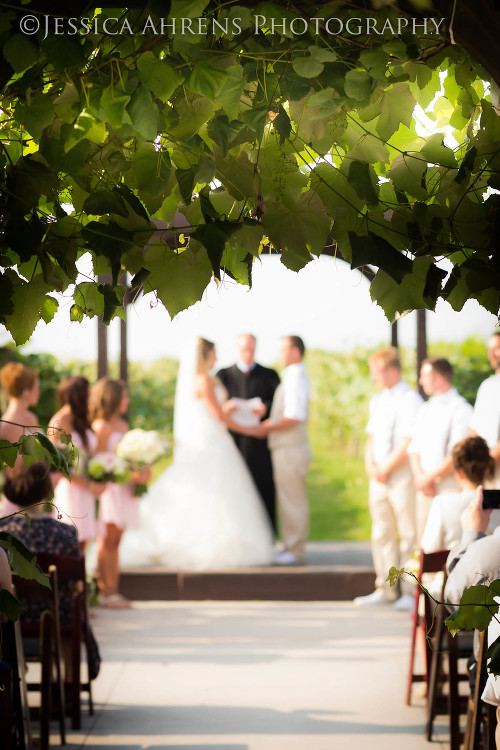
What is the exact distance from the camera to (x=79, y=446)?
19.7ft

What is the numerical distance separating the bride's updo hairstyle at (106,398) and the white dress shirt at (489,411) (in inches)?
95.3

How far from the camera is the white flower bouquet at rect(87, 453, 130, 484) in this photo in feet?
19.7

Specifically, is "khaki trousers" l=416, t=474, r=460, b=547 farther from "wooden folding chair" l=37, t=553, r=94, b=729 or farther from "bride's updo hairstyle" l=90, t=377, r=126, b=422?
"wooden folding chair" l=37, t=553, r=94, b=729

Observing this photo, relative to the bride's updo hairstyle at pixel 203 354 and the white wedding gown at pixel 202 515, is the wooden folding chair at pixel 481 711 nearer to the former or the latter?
the white wedding gown at pixel 202 515

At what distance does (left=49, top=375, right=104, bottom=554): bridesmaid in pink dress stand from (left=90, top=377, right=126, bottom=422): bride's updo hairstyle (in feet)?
0.69

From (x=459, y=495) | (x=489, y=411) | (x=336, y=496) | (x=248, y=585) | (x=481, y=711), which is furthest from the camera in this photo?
(x=336, y=496)

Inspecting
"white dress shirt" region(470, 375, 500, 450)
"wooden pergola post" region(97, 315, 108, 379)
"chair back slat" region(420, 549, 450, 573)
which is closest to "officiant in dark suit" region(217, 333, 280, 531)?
"wooden pergola post" region(97, 315, 108, 379)

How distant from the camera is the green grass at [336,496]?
12.6 meters

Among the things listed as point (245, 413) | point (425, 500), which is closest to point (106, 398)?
point (245, 413)

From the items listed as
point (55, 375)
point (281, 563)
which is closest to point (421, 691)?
point (281, 563)

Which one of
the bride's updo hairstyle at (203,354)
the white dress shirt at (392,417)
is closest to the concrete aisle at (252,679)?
the white dress shirt at (392,417)

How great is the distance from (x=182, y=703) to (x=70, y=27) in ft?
11.4

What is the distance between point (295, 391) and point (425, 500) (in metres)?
1.46

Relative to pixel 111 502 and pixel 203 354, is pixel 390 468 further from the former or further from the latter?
pixel 111 502
